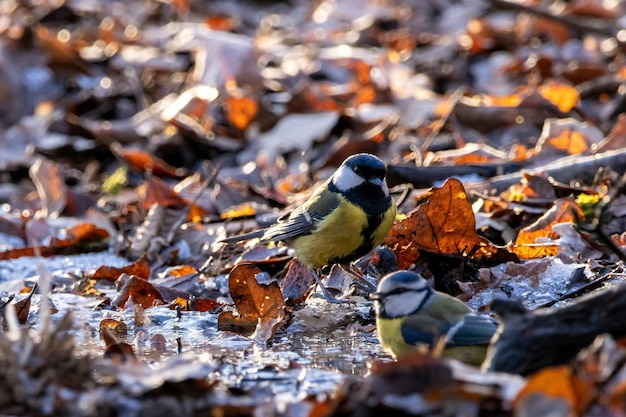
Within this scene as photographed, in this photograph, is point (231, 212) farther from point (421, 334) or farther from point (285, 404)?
point (285, 404)

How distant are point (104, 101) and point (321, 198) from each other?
4.68 m

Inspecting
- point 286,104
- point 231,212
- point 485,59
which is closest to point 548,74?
point 485,59

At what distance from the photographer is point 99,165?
325 inches

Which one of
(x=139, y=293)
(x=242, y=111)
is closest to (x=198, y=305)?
(x=139, y=293)

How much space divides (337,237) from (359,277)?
250mm

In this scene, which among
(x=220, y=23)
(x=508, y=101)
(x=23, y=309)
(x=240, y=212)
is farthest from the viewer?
(x=220, y=23)

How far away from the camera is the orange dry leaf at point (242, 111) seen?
8117mm

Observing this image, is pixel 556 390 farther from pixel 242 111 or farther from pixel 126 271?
pixel 242 111

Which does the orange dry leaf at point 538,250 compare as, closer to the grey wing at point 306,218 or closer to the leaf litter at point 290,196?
the leaf litter at point 290,196

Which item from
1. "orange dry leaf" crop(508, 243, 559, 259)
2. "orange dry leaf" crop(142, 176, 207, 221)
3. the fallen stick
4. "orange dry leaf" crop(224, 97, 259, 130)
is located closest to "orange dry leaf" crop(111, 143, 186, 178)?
"orange dry leaf" crop(224, 97, 259, 130)

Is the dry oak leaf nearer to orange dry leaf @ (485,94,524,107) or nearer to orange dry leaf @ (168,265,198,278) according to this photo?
orange dry leaf @ (168,265,198,278)

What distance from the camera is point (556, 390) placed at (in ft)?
8.14

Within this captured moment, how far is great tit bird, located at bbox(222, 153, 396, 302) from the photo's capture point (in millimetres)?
4711

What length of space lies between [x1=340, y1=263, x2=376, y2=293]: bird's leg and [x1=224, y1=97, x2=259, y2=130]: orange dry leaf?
3.34 metres
